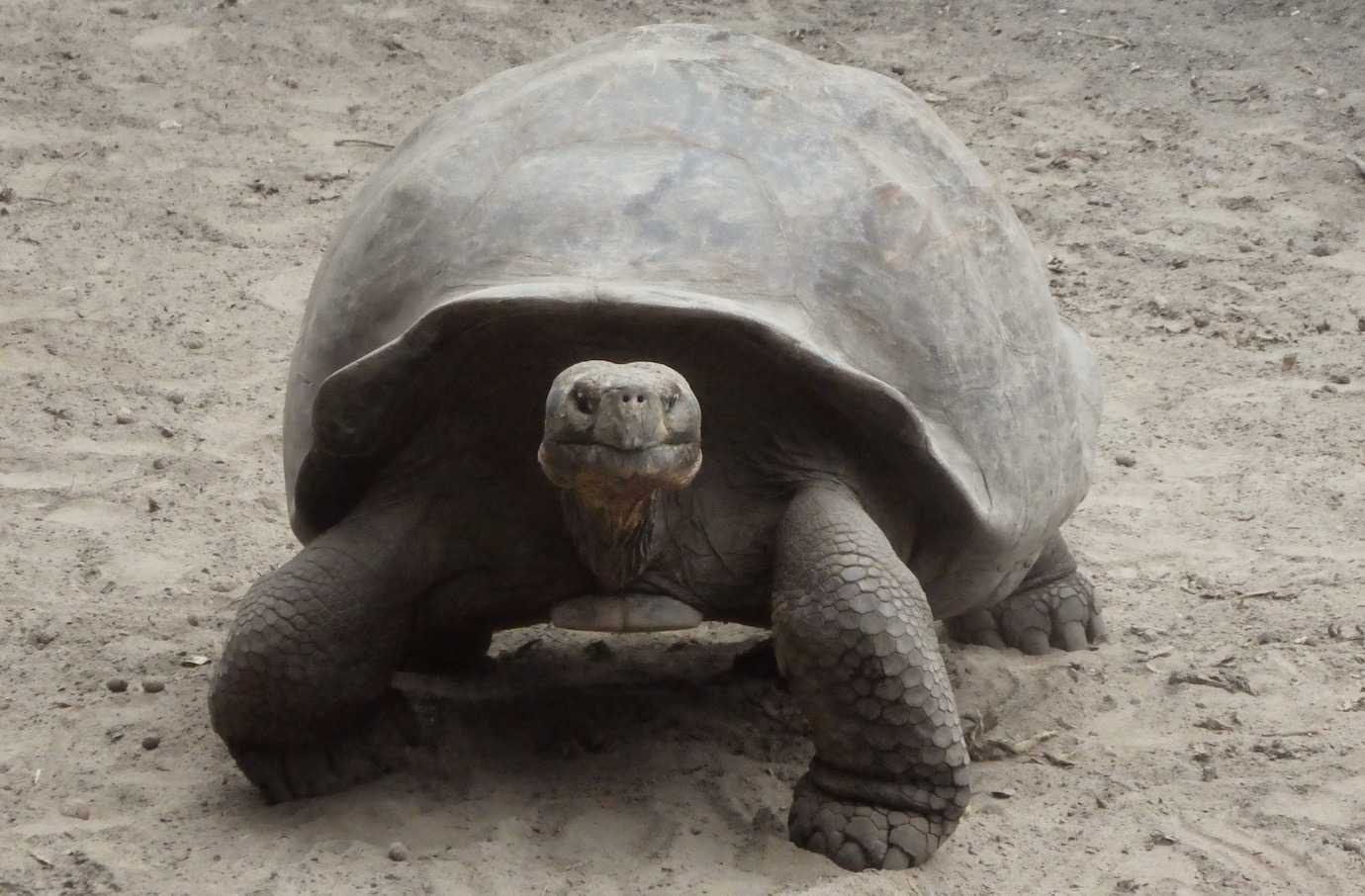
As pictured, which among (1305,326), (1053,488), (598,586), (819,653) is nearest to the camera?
(819,653)

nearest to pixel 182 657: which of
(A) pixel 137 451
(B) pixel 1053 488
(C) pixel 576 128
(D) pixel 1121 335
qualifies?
(A) pixel 137 451

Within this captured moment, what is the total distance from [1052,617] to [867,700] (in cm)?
139

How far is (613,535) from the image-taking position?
139 inches

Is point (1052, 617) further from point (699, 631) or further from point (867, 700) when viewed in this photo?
point (867, 700)

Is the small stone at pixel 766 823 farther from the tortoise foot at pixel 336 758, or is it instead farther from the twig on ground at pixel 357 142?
the twig on ground at pixel 357 142

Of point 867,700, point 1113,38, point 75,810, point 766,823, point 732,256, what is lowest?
point 75,810

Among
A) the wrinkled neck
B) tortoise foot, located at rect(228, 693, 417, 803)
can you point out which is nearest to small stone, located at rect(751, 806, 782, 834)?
the wrinkled neck

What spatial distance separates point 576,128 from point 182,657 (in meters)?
1.48

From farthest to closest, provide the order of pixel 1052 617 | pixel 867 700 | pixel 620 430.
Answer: pixel 1052 617, pixel 867 700, pixel 620 430

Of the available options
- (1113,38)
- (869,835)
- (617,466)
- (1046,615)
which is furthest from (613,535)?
(1113,38)

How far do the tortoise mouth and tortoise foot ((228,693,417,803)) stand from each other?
0.85 meters

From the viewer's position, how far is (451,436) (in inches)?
149

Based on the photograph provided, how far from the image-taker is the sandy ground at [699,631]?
3572 millimetres

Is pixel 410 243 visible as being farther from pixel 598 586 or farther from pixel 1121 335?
pixel 1121 335
